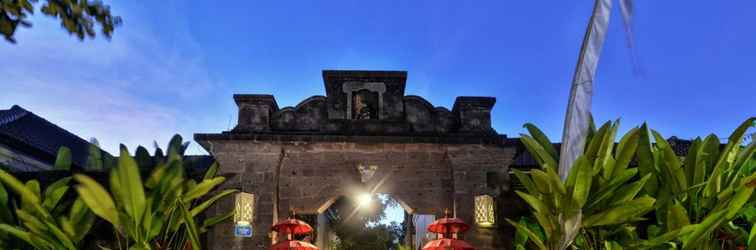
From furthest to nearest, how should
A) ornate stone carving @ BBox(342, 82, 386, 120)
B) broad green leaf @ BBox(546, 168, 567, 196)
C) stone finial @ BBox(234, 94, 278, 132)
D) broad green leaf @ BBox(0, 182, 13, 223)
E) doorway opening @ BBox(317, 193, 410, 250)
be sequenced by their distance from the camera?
doorway opening @ BBox(317, 193, 410, 250)
ornate stone carving @ BBox(342, 82, 386, 120)
stone finial @ BBox(234, 94, 278, 132)
broad green leaf @ BBox(0, 182, 13, 223)
broad green leaf @ BBox(546, 168, 567, 196)


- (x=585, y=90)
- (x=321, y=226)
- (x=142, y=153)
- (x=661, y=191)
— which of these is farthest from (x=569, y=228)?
(x=321, y=226)

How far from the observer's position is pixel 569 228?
14.9ft

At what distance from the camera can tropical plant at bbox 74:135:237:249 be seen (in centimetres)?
520

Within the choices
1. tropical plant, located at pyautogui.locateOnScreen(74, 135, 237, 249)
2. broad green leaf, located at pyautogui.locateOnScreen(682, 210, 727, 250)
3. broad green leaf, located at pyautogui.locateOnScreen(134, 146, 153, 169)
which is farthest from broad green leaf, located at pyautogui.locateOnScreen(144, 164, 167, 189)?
broad green leaf, located at pyautogui.locateOnScreen(682, 210, 727, 250)

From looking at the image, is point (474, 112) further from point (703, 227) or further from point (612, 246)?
point (703, 227)

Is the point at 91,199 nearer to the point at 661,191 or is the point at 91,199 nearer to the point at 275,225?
the point at 275,225

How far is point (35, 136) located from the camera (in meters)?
12.4

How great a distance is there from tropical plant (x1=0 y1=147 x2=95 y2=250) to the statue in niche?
3887 millimetres

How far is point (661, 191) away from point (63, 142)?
1432 cm

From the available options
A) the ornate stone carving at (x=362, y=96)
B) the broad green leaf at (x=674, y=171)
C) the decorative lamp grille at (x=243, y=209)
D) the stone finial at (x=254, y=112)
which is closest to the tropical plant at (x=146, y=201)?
the decorative lamp grille at (x=243, y=209)

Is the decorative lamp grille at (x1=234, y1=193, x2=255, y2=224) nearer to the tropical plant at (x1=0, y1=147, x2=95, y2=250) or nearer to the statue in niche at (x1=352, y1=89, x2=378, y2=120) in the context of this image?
the tropical plant at (x1=0, y1=147, x2=95, y2=250)

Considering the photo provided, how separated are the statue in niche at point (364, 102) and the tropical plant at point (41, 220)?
389 centimetres

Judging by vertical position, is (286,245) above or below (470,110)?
below

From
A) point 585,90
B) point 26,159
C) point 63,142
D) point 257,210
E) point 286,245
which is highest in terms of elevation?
point 63,142
